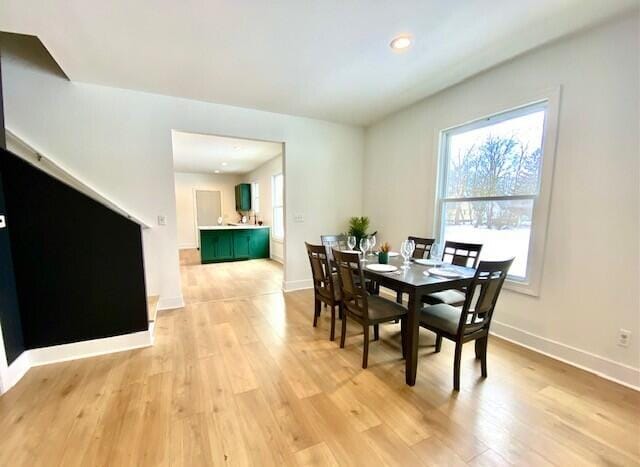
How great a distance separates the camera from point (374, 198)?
14.5ft

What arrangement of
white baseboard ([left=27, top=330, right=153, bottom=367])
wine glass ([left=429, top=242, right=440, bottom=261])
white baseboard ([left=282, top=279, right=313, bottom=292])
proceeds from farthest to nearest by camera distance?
white baseboard ([left=282, top=279, right=313, bottom=292])
wine glass ([left=429, top=242, right=440, bottom=261])
white baseboard ([left=27, top=330, right=153, bottom=367])

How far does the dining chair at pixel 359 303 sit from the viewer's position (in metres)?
2.09

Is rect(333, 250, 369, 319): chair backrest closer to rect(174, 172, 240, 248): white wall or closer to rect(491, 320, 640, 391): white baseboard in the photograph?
rect(491, 320, 640, 391): white baseboard

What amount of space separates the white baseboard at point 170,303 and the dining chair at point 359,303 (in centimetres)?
234

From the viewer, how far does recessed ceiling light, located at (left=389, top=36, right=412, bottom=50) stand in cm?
216

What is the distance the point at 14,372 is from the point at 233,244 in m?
4.74

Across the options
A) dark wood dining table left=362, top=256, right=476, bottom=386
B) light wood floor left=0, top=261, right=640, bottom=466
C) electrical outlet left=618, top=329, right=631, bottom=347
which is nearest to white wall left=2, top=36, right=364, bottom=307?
light wood floor left=0, top=261, right=640, bottom=466

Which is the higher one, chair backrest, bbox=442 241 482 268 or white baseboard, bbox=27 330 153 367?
chair backrest, bbox=442 241 482 268

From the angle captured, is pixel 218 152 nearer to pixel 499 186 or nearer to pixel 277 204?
pixel 277 204

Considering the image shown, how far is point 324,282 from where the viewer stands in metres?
2.75

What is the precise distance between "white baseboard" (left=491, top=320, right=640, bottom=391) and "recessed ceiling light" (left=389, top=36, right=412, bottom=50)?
2787 mm

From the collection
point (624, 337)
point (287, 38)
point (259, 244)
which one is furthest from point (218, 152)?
point (624, 337)

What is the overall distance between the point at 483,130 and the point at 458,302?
1902 millimetres

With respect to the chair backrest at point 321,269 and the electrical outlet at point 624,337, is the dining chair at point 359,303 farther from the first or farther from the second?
the electrical outlet at point 624,337
